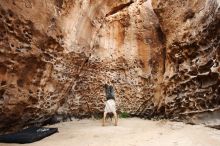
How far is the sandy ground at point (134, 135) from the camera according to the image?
18.1 ft

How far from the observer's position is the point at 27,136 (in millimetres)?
5844

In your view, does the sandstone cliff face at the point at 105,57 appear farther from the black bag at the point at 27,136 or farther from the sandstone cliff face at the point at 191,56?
the black bag at the point at 27,136

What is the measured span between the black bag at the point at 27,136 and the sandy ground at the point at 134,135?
0.14 meters

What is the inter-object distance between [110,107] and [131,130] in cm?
120

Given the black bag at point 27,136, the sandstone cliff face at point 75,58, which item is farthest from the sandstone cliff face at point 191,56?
the black bag at point 27,136

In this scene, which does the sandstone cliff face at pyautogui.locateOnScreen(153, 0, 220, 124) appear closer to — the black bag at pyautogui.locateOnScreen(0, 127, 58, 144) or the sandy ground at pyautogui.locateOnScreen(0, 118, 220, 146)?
the sandy ground at pyautogui.locateOnScreen(0, 118, 220, 146)

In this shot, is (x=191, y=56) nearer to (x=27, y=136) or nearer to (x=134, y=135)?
(x=134, y=135)

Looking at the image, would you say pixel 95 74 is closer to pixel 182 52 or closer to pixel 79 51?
pixel 79 51

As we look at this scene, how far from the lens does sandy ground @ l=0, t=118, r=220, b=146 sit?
5.51 meters

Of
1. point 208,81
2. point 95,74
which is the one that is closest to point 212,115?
point 208,81

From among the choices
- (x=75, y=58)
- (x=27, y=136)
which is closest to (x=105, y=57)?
(x=75, y=58)

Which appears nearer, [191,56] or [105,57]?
[191,56]

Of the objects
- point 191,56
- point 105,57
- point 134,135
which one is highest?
point 105,57

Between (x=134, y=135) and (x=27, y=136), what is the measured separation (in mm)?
2231
